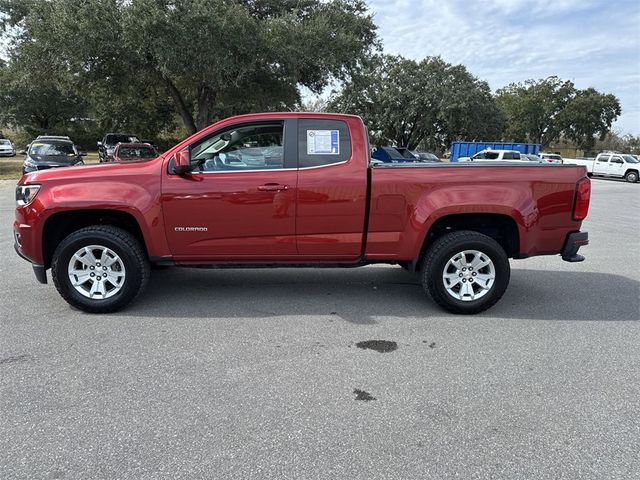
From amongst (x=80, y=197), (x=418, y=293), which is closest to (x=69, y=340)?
(x=80, y=197)

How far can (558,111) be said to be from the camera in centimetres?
6034

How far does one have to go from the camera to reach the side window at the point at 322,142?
4891 mm

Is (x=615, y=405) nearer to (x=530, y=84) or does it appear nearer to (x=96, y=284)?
(x=96, y=284)

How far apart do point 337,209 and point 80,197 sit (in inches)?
96.0

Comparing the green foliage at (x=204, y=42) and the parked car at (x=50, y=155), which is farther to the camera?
the parked car at (x=50, y=155)

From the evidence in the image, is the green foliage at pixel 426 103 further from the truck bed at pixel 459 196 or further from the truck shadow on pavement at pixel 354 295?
the truck bed at pixel 459 196

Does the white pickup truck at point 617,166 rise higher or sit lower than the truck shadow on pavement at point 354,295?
higher

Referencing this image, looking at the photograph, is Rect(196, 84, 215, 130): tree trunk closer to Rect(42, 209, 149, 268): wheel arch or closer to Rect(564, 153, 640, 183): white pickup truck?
Rect(42, 209, 149, 268): wheel arch

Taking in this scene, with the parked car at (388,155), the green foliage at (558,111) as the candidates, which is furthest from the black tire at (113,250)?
the green foliage at (558,111)

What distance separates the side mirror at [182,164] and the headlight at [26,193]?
1.37 m

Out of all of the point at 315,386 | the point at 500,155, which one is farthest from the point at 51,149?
the point at 500,155

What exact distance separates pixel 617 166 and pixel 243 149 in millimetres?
34397

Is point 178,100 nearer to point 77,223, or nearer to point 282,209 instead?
point 77,223

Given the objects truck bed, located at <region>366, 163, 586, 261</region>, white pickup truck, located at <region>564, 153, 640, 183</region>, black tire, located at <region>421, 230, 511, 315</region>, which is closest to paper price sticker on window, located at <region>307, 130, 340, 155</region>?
truck bed, located at <region>366, 163, 586, 261</region>
